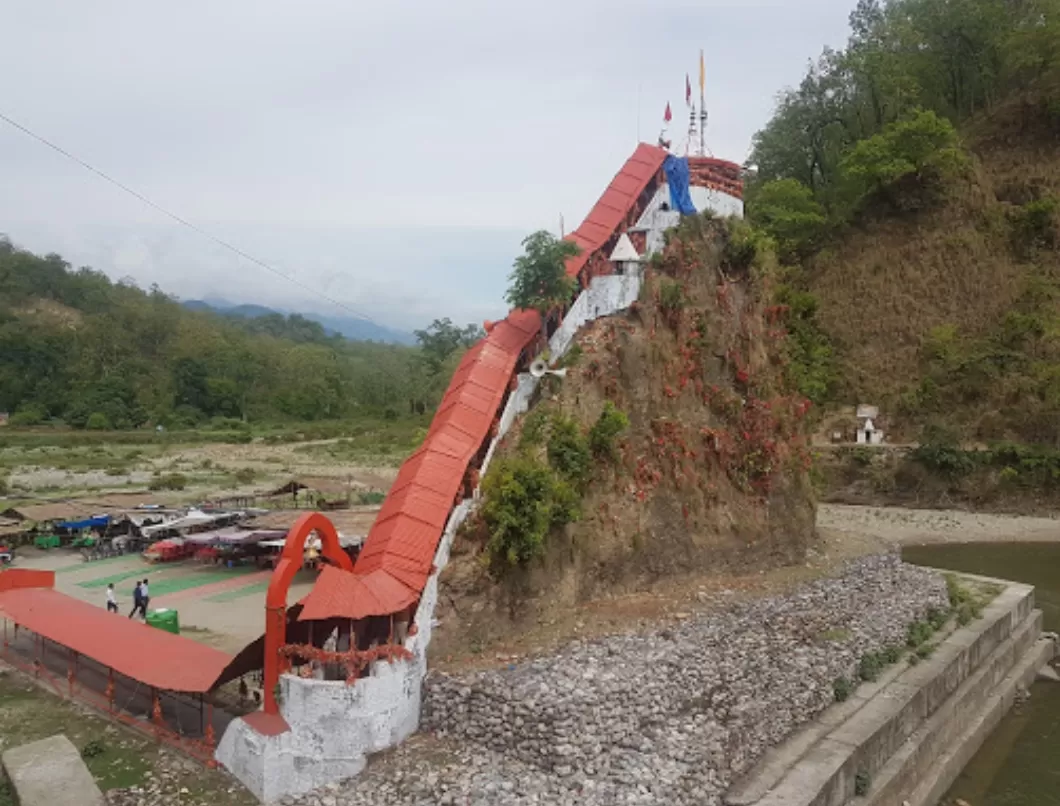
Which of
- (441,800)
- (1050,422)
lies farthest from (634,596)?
(1050,422)

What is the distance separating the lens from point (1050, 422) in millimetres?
41000

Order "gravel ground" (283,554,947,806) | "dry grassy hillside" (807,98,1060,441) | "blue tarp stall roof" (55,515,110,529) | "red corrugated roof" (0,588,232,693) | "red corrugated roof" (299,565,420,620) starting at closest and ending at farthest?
"gravel ground" (283,554,947,806)
"red corrugated roof" (299,565,420,620)
"red corrugated roof" (0,588,232,693)
"blue tarp stall roof" (55,515,110,529)
"dry grassy hillside" (807,98,1060,441)

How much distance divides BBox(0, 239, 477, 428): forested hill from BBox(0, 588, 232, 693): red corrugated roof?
2427 inches

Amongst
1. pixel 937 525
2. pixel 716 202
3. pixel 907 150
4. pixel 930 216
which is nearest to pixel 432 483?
pixel 716 202

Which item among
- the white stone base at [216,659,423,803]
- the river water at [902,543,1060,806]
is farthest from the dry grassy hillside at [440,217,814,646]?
the river water at [902,543,1060,806]

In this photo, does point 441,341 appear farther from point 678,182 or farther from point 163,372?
point 678,182

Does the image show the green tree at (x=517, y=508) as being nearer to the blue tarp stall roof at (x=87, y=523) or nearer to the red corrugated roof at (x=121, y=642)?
the red corrugated roof at (x=121, y=642)

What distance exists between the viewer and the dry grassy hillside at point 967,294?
43.3 m

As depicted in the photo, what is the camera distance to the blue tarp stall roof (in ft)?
95.6

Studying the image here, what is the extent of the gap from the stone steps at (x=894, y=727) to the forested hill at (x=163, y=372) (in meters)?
63.0

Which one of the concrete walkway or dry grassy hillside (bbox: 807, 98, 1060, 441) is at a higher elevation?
dry grassy hillside (bbox: 807, 98, 1060, 441)

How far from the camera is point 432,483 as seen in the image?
13727 mm

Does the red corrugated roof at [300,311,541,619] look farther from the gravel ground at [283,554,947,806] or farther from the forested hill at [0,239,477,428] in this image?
the forested hill at [0,239,477,428]

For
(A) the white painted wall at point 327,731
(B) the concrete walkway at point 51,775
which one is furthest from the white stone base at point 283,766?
(B) the concrete walkway at point 51,775
